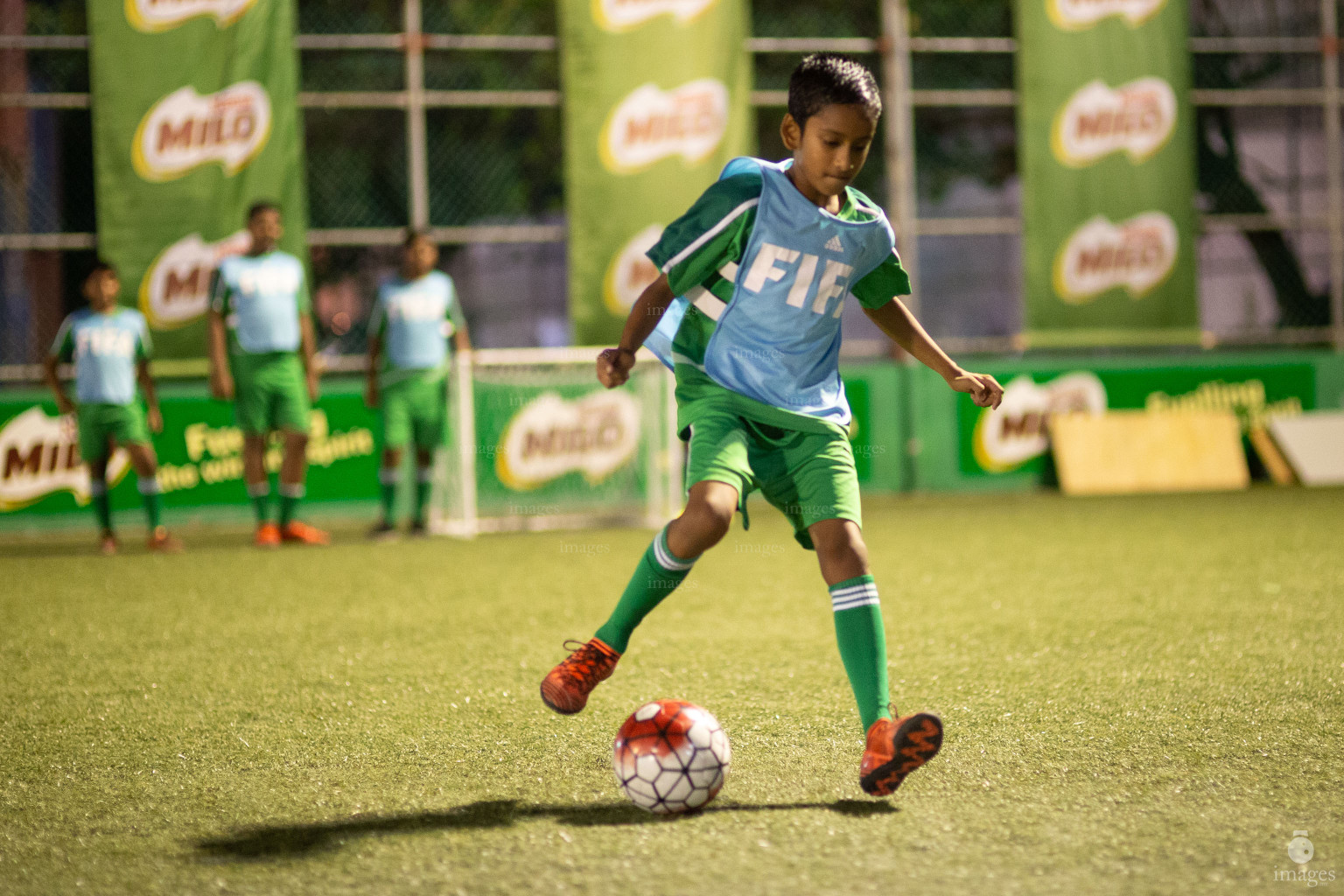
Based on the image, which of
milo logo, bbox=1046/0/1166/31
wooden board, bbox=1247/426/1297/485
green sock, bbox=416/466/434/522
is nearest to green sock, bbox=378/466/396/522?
green sock, bbox=416/466/434/522

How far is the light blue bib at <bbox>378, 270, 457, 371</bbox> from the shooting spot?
8492 mm

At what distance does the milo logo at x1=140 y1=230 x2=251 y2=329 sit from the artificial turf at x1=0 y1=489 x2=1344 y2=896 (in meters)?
3.27

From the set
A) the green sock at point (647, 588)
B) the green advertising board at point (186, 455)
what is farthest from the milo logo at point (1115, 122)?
the green sock at point (647, 588)

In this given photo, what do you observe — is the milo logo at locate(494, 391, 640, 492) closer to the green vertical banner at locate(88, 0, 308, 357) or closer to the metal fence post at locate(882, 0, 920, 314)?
the green vertical banner at locate(88, 0, 308, 357)

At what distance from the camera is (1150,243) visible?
444 inches

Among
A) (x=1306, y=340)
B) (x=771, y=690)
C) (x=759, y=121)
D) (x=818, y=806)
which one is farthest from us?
(x=759, y=121)

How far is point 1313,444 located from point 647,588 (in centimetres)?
1013

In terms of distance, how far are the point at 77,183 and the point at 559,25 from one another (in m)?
4.50

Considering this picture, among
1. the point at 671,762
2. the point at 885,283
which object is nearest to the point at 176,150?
the point at 885,283

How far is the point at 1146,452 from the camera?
11.2 metres

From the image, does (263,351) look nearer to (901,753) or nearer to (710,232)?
(710,232)

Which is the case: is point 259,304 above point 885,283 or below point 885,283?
above

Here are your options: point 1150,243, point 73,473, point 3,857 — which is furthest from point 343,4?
point 3,857

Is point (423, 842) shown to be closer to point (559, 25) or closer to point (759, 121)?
point (559, 25)
